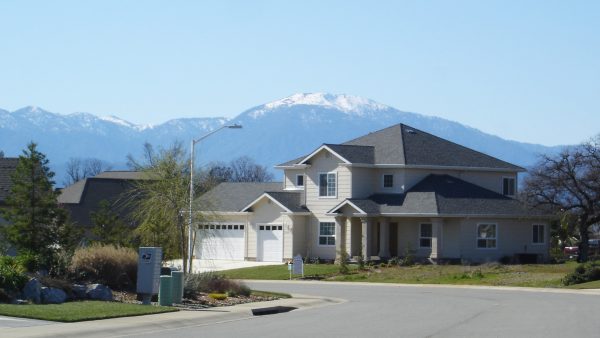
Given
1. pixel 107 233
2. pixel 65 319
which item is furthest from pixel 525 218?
pixel 65 319

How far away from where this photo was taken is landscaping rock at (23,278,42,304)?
1046 inches

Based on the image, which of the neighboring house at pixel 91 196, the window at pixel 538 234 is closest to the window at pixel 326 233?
the window at pixel 538 234

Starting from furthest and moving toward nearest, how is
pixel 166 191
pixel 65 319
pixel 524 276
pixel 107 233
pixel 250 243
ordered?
pixel 250 243 < pixel 107 233 < pixel 524 276 < pixel 166 191 < pixel 65 319

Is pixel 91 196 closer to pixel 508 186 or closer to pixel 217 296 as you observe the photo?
pixel 508 186

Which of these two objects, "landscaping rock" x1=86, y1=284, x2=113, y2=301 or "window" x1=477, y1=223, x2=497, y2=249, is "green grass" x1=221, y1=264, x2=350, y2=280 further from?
"landscaping rock" x1=86, y1=284, x2=113, y2=301

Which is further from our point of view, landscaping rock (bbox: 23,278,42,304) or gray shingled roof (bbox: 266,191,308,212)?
gray shingled roof (bbox: 266,191,308,212)

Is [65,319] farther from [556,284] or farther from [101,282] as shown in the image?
[556,284]

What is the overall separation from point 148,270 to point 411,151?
3463cm

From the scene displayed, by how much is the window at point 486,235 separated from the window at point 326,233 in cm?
833

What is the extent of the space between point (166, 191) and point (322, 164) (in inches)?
756

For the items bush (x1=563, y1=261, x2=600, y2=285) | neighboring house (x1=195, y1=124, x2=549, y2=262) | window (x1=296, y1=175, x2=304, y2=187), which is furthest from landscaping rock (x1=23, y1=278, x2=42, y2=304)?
window (x1=296, y1=175, x2=304, y2=187)

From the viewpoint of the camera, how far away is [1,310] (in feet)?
78.4

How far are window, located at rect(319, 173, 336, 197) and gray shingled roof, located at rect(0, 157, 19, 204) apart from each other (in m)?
17.4

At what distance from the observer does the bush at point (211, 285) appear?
3231 cm
